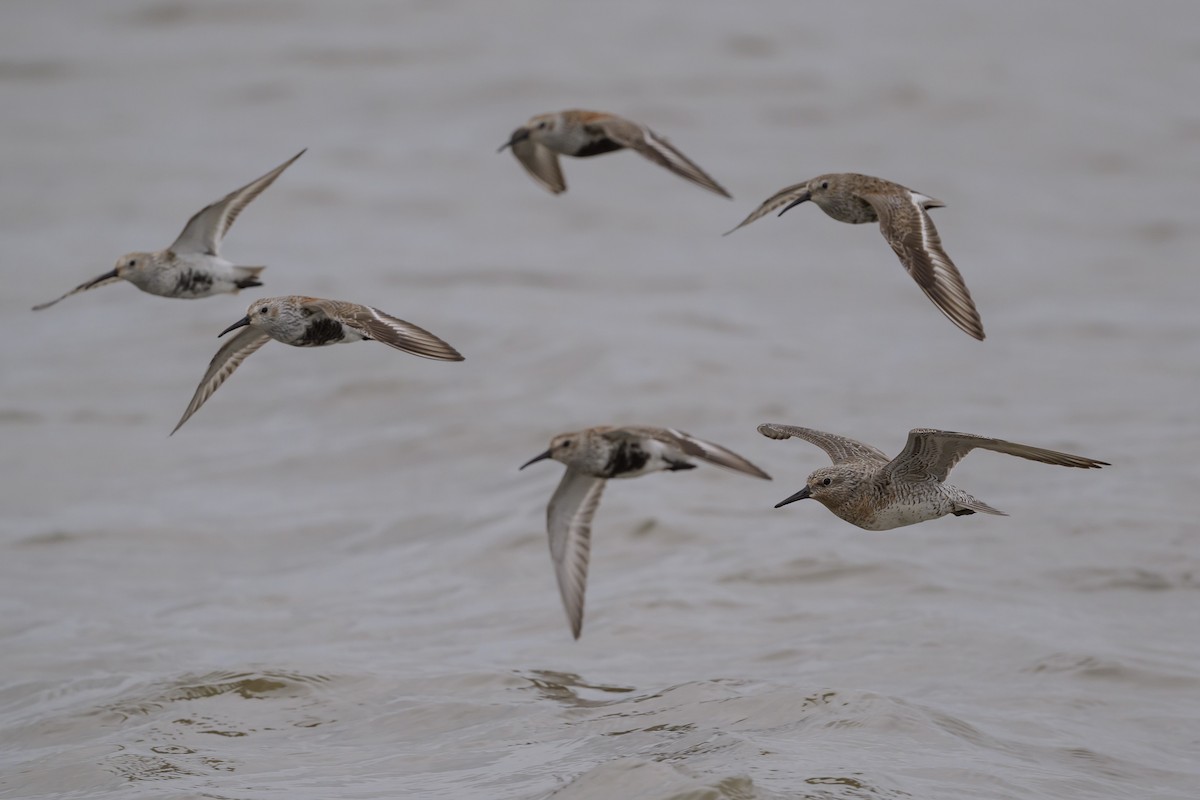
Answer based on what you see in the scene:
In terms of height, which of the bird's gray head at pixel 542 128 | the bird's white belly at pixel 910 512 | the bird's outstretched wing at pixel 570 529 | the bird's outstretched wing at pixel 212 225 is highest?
the bird's gray head at pixel 542 128

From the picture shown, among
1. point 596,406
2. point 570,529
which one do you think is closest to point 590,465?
point 570,529

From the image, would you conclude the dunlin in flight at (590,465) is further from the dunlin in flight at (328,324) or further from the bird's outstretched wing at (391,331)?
the dunlin in flight at (328,324)

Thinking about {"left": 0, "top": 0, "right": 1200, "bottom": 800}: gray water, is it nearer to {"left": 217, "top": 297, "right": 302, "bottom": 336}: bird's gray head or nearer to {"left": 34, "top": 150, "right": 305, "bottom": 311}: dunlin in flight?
{"left": 217, "top": 297, "right": 302, "bottom": 336}: bird's gray head

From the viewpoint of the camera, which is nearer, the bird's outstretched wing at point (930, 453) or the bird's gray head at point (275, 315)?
the bird's outstretched wing at point (930, 453)

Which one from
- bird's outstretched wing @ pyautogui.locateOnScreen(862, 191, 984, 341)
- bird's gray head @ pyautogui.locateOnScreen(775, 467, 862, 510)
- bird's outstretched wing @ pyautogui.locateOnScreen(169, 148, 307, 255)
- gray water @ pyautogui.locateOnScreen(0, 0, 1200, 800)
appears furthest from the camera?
gray water @ pyautogui.locateOnScreen(0, 0, 1200, 800)

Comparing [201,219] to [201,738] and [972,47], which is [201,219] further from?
[972,47]

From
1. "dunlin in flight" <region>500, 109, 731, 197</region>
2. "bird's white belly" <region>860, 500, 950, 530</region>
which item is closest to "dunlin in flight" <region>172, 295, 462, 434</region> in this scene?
"dunlin in flight" <region>500, 109, 731, 197</region>

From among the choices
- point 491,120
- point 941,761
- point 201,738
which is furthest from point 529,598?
point 491,120

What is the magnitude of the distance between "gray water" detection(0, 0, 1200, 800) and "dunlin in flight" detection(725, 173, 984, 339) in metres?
2.38

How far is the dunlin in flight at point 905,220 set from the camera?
641cm

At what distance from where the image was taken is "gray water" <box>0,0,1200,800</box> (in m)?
8.91

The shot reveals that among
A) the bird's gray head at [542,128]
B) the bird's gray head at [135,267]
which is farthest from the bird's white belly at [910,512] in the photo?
the bird's gray head at [135,267]

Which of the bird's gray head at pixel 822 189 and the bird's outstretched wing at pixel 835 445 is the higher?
the bird's gray head at pixel 822 189

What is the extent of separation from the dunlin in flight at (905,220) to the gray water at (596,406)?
2378mm
